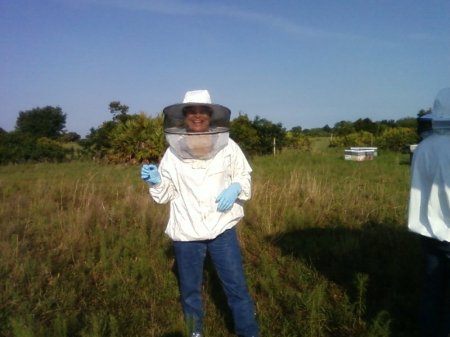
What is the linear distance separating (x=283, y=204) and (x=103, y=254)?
115 inches

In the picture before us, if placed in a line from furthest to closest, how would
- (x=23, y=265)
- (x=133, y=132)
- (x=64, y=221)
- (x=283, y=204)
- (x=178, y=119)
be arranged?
(x=133, y=132)
(x=283, y=204)
(x=64, y=221)
(x=23, y=265)
(x=178, y=119)

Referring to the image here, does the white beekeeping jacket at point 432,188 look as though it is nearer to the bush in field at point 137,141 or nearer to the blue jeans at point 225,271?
the blue jeans at point 225,271

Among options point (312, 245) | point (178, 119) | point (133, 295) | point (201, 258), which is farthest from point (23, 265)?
point (312, 245)

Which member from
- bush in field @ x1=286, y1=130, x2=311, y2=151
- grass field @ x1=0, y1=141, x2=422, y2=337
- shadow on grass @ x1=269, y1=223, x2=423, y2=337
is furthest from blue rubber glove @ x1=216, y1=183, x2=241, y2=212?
bush in field @ x1=286, y1=130, x2=311, y2=151

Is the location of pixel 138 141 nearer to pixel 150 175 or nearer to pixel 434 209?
pixel 150 175

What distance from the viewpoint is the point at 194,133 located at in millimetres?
2680

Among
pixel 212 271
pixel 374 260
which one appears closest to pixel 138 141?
pixel 212 271

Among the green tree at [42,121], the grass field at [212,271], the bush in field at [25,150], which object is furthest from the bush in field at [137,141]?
the green tree at [42,121]

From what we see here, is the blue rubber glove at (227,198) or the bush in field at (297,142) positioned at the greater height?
the blue rubber glove at (227,198)

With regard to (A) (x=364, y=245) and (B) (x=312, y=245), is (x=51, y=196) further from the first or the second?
(A) (x=364, y=245)

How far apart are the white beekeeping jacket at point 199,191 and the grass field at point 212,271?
0.89 meters

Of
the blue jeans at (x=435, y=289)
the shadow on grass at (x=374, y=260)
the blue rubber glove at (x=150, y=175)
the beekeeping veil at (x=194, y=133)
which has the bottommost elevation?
the shadow on grass at (x=374, y=260)

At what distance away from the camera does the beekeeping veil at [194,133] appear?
2.67 meters

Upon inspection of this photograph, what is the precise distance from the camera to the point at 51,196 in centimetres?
716
